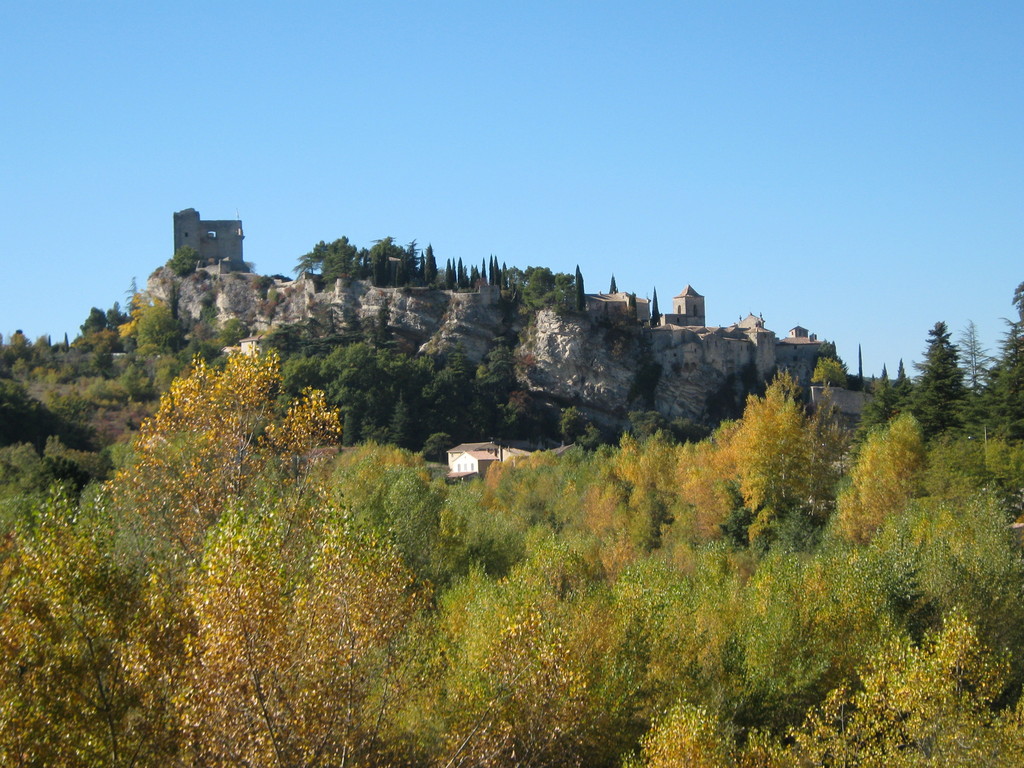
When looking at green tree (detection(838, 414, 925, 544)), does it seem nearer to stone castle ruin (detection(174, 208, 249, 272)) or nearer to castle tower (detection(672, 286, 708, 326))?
castle tower (detection(672, 286, 708, 326))

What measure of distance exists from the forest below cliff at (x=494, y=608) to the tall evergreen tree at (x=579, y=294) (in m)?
36.2

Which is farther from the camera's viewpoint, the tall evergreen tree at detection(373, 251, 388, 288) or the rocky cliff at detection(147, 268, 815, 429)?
the tall evergreen tree at detection(373, 251, 388, 288)

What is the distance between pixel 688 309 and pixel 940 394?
44.1m

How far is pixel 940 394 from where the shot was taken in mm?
46281

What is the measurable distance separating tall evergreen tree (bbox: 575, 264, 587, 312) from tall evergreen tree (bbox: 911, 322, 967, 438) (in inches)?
1461

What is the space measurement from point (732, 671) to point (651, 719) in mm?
3601

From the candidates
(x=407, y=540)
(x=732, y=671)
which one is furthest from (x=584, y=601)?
(x=407, y=540)

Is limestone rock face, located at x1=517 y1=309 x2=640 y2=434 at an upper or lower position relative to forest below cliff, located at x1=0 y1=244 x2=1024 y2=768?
upper

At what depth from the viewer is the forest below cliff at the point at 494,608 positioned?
44.0 ft

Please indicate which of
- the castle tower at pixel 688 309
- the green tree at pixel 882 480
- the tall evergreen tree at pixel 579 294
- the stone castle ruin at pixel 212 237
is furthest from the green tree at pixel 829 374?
the stone castle ruin at pixel 212 237

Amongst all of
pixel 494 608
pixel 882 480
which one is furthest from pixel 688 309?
pixel 494 608

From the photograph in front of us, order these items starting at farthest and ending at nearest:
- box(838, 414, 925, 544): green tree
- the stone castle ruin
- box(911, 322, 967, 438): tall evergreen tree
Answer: the stone castle ruin
box(911, 322, 967, 438): tall evergreen tree
box(838, 414, 925, 544): green tree

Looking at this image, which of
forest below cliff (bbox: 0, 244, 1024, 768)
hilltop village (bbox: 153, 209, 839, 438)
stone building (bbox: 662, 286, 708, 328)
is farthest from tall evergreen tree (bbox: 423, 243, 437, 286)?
forest below cliff (bbox: 0, 244, 1024, 768)

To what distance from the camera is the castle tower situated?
3489 inches
